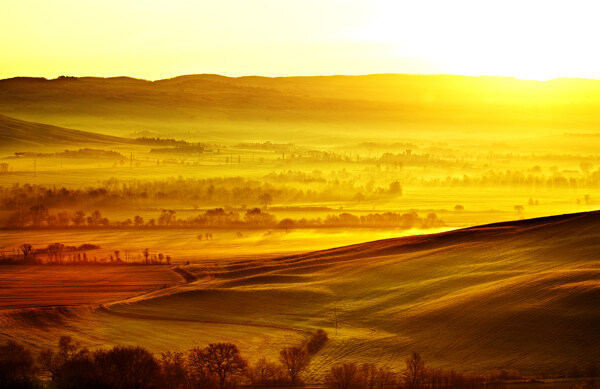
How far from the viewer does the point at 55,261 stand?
158 ft

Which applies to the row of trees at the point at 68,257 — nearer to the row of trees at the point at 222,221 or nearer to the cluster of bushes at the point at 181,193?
the row of trees at the point at 222,221

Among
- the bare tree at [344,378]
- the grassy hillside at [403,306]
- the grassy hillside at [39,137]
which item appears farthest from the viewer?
the grassy hillside at [39,137]

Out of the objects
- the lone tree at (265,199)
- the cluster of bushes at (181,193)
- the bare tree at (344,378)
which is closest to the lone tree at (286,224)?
the lone tree at (265,199)

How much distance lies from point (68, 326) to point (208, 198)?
58620 mm

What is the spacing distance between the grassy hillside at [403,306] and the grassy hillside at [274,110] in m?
112

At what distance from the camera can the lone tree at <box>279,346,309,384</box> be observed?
26.7 meters

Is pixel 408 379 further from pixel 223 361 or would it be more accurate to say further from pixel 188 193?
pixel 188 193

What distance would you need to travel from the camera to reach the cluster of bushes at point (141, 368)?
23.8 metres

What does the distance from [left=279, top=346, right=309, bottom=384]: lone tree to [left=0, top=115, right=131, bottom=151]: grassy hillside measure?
96.7m

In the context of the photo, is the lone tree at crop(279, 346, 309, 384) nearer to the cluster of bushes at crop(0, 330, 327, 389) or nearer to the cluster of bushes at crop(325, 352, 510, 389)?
the cluster of bushes at crop(0, 330, 327, 389)

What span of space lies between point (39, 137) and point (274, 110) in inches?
2342

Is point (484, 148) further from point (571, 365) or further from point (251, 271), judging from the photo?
point (571, 365)

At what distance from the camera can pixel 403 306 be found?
36.4 m

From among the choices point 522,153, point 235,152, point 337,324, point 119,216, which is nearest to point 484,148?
point 522,153
